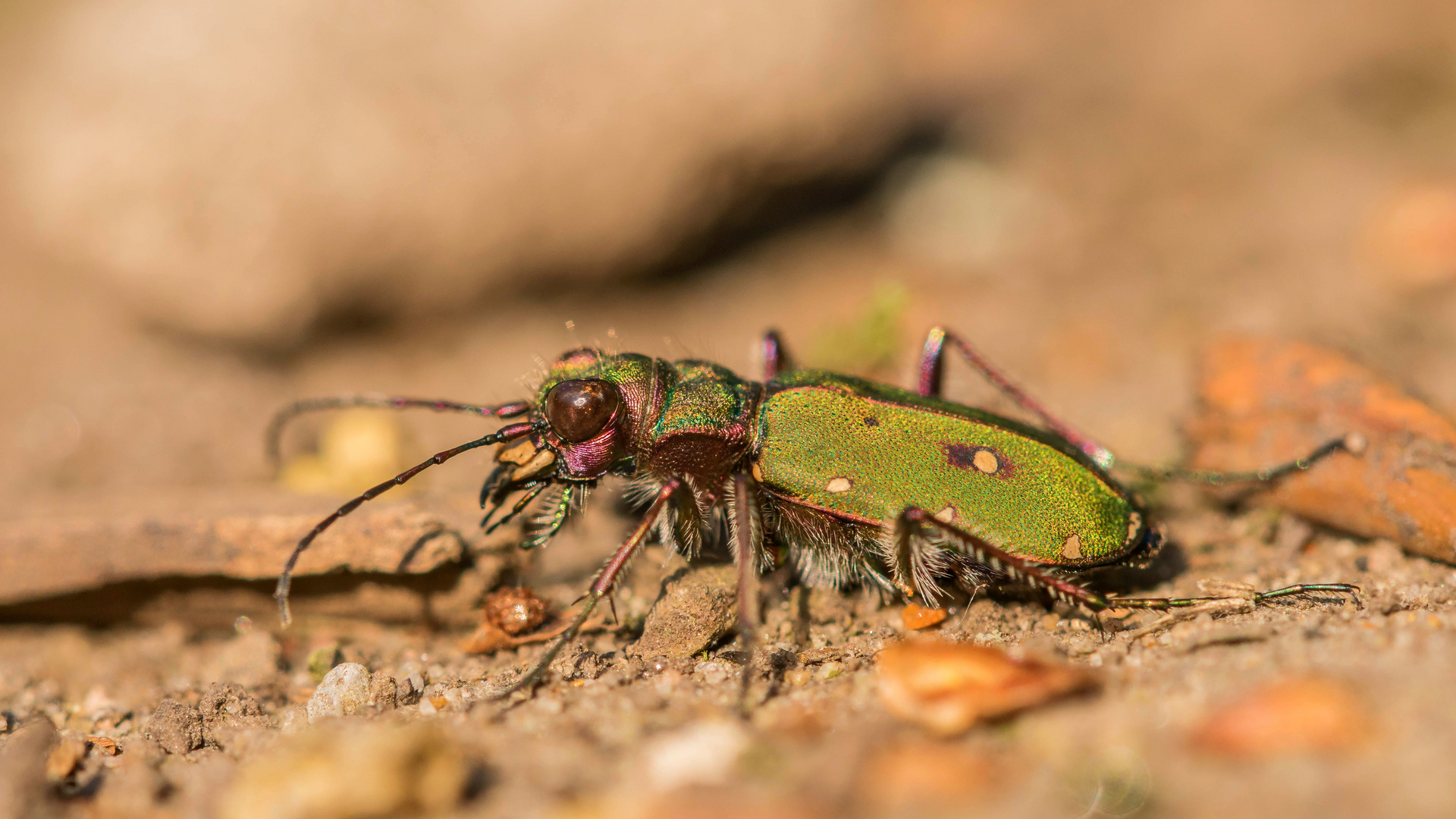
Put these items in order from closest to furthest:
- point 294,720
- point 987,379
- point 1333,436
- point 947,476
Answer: point 294,720
point 947,476
point 1333,436
point 987,379

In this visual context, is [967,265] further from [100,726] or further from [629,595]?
[100,726]

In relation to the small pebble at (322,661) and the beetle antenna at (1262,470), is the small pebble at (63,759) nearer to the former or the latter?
the small pebble at (322,661)

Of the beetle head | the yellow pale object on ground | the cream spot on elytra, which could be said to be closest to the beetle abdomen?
the cream spot on elytra

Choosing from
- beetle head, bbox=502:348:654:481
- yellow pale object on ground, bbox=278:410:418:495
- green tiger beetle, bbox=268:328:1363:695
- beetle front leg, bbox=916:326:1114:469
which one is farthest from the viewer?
yellow pale object on ground, bbox=278:410:418:495

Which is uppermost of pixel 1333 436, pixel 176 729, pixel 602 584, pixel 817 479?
pixel 1333 436

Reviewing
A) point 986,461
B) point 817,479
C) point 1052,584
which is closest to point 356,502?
point 817,479

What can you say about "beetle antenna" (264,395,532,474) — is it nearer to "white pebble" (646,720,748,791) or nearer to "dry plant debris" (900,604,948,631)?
"white pebble" (646,720,748,791)

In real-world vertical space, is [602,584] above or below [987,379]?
below

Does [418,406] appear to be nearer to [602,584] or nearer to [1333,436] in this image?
[602,584]
